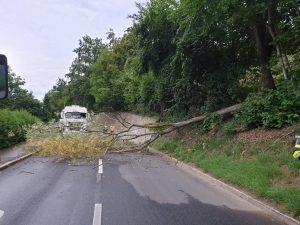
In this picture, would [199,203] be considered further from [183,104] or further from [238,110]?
[183,104]

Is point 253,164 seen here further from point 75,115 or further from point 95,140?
point 75,115

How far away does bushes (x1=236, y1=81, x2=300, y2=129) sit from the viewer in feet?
44.3

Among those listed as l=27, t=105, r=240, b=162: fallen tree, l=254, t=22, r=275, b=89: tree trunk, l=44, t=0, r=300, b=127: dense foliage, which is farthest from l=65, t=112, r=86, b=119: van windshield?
l=254, t=22, r=275, b=89: tree trunk

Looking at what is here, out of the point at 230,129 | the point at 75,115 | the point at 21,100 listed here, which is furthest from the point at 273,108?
the point at 21,100

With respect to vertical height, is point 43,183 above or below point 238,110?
below

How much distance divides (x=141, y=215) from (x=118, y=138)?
9532 mm

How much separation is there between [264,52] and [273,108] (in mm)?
4587

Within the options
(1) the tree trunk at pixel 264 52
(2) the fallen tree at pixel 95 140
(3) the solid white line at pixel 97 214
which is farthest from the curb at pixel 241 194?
(1) the tree trunk at pixel 264 52

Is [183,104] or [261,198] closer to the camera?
[261,198]

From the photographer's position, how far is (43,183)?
1165cm

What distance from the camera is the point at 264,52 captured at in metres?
17.9

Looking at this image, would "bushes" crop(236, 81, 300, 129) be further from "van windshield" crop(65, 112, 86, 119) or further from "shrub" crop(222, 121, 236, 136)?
"van windshield" crop(65, 112, 86, 119)

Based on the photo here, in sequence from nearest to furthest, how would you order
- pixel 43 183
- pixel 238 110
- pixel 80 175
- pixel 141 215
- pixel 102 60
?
1. pixel 141 215
2. pixel 43 183
3. pixel 80 175
4. pixel 238 110
5. pixel 102 60

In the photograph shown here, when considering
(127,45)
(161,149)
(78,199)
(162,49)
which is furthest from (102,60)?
(78,199)
